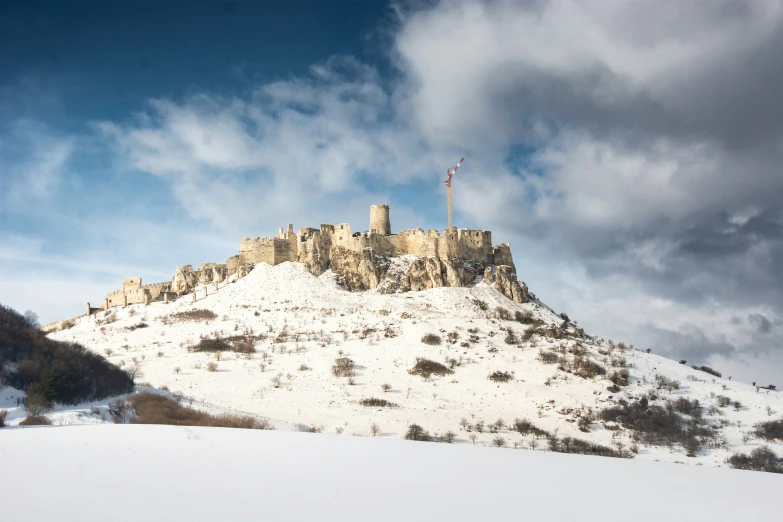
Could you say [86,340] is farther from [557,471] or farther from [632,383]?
[557,471]

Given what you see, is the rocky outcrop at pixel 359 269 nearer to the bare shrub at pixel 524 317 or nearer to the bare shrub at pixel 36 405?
the bare shrub at pixel 524 317

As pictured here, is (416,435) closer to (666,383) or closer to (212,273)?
(666,383)

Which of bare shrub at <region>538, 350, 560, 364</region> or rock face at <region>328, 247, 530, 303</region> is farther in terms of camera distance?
rock face at <region>328, 247, 530, 303</region>

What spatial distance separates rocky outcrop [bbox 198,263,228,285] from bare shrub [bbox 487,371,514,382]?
2759cm

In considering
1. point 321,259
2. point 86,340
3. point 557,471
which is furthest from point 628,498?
point 321,259

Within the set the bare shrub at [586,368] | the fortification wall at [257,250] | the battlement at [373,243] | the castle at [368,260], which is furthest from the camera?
the fortification wall at [257,250]

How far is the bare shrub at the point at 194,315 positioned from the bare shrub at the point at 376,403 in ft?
64.4

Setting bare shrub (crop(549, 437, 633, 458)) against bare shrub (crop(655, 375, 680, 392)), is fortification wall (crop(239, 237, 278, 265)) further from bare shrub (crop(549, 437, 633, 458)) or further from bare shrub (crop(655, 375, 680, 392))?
bare shrub (crop(549, 437, 633, 458))

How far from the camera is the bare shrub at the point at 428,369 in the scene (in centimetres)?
2477

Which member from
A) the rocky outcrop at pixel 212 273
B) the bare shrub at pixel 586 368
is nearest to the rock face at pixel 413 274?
the rocky outcrop at pixel 212 273

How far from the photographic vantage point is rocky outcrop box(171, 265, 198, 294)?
46000 millimetres

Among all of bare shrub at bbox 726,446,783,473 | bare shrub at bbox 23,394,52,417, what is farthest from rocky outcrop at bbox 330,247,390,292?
bare shrub at bbox 23,394,52,417

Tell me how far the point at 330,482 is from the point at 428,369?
64.6 feet

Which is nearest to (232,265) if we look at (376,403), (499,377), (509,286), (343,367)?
(509,286)
